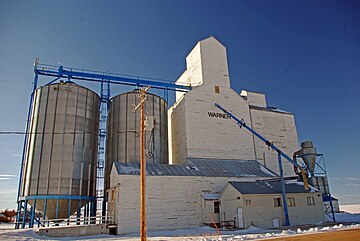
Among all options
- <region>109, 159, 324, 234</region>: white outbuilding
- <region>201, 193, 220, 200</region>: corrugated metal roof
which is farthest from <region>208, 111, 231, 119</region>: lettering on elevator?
<region>201, 193, 220, 200</region>: corrugated metal roof

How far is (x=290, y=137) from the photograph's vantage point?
46.0m

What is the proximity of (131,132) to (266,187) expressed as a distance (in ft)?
57.7

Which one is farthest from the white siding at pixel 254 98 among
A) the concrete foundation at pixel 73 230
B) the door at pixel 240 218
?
the concrete foundation at pixel 73 230

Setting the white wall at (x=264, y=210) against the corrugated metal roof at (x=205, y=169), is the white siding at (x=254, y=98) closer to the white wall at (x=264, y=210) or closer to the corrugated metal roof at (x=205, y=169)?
the corrugated metal roof at (x=205, y=169)

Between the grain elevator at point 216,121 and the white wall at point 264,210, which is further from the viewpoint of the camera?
the grain elevator at point 216,121

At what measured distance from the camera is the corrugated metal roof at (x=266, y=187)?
2769 centimetres

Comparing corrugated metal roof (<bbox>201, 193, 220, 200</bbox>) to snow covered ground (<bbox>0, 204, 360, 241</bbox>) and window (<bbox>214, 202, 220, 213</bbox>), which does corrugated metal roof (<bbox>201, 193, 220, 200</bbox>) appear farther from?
snow covered ground (<bbox>0, 204, 360, 241</bbox>)

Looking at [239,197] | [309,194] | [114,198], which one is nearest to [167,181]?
A: [114,198]

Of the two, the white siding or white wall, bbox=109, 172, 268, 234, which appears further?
the white siding

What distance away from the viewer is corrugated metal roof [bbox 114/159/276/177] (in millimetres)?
28297

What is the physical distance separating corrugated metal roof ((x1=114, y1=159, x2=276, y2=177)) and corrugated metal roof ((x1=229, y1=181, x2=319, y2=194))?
9.97ft

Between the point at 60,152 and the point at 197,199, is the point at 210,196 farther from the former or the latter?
the point at 60,152

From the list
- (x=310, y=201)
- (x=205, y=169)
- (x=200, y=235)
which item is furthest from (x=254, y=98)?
(x=200, y=235)

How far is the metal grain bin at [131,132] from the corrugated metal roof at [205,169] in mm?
3934
